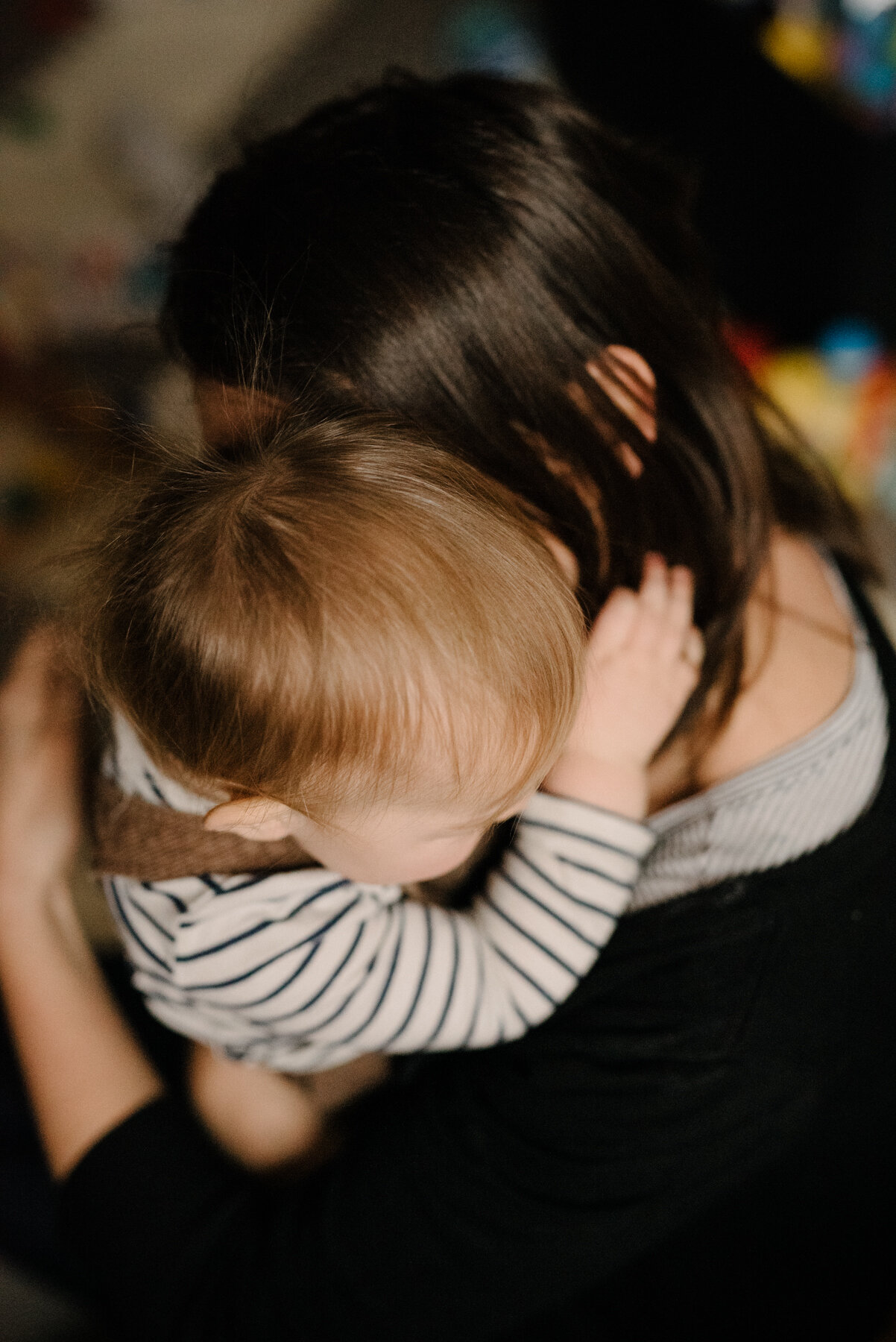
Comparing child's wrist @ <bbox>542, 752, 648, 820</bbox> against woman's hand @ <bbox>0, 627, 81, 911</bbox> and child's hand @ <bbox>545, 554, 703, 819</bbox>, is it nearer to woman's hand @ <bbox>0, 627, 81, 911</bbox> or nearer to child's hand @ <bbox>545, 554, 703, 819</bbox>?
child's hand @ <bbox>545, 554, 703, 819</bbox>

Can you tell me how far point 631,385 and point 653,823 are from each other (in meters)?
0.31

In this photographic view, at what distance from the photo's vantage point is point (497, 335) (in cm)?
55

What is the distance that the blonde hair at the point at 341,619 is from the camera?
49cm

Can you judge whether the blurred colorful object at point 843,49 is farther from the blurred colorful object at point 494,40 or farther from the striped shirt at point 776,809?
the striped shirt at point 776,809

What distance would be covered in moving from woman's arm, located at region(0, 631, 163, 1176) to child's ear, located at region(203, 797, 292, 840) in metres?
0.25

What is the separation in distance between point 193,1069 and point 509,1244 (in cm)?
36

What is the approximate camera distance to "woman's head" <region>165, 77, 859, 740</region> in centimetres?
55

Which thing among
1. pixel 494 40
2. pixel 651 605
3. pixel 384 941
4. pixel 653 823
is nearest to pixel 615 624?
pixel 651 605

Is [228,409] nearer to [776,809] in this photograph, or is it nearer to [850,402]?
[776,809]

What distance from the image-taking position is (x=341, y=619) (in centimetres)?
49

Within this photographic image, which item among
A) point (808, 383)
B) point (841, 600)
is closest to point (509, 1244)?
point (841, 600)

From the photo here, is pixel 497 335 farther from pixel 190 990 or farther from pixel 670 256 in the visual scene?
pixel 190 990

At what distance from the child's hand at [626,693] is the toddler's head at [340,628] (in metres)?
0.08

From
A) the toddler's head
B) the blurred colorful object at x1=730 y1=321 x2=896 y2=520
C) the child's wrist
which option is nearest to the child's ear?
the toddler's head
